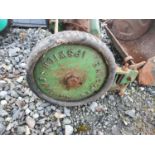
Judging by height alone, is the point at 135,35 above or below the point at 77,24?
below

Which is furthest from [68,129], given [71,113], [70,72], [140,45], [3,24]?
[3,24]

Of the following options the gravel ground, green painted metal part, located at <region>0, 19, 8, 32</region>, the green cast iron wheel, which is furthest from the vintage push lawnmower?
green painted metal part, located at <region>0, 19, 8, 32</region>

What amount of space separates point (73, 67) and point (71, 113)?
24.6 inches

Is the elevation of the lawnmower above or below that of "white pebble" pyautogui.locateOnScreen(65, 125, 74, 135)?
above

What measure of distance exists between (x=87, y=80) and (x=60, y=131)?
22.5 inches

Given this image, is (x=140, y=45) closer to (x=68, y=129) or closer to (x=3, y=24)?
(x=68, y=129)

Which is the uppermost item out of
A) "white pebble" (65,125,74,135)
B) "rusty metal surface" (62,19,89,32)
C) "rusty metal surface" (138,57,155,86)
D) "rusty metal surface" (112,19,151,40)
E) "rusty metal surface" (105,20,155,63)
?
"rusty metal surface" (62,19,89,32)

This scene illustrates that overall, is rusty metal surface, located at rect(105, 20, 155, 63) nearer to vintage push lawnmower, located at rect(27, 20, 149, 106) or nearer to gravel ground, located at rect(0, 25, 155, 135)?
gravel ground, located at rect(0, 25, 155, 135)

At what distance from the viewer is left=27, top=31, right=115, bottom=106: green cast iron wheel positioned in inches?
81.4

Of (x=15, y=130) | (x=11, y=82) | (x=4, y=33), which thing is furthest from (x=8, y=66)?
(x=15, y=130)

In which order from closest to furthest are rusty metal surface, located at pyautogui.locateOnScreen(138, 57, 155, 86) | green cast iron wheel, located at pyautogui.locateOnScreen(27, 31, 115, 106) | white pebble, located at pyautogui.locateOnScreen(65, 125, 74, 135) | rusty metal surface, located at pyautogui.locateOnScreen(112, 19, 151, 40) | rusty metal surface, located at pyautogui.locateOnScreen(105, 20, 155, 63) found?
green cast iron wheel, located at pyautogui.locateOnScreen(27, 31, 115, 106) → white pebble, located at pyautogui.locateOnScreen(65, 125, 74, 135) → rusty metal surface, located at pyautogui.locateOnScreen(138, 57, 155, 86) → rusty metal surface, located at pyautogui.locateOnScreen(105, 20, 155, 63) → rusty metal surface, located at pyautogui.locateOnScreen(112, 19, 151, 40)

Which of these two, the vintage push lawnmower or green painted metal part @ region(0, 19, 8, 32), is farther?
green painted metal part @ region(0, 19, 8, 32)

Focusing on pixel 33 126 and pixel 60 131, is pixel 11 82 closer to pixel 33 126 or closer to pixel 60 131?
pixel 33 126

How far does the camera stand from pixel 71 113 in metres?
2.69
